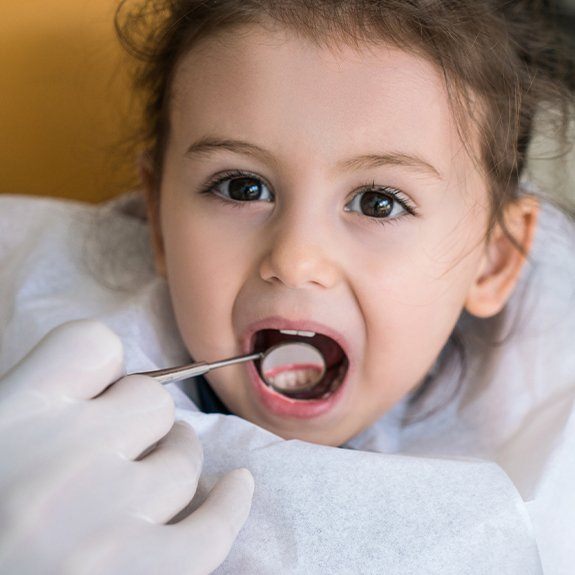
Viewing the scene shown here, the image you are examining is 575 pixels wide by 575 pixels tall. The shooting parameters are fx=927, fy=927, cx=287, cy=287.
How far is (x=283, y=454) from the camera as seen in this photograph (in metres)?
0.74

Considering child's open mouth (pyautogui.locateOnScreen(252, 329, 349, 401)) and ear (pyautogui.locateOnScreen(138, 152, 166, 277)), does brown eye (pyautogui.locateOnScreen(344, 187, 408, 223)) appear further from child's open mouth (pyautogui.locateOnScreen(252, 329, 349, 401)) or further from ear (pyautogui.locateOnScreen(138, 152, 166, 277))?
ear (pyautogui.locateOnScreen(138, 152, 166, 277))

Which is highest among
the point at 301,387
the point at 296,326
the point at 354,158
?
the point at 354,158

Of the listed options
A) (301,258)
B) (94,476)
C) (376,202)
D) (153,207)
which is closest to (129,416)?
(94,476)

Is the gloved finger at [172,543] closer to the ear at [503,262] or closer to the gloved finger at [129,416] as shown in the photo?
the gloved finger at [129,416]

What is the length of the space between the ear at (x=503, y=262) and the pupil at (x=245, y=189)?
0.85 ft

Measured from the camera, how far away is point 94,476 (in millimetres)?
586

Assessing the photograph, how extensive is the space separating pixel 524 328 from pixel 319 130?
37 centimetres

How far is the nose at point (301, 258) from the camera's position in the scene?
752 millimetres

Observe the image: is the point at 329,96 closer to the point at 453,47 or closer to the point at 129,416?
the point at 453,47

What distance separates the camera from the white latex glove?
563mm

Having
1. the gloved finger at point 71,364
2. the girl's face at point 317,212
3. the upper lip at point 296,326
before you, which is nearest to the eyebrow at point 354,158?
the girl's face at point 317,212

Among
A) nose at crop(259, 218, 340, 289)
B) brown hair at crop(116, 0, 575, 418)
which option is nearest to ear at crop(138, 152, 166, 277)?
brown hair at crop(116, 0, 575, 418)

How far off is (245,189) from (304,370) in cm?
18

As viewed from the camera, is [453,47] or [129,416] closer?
[129,416]
